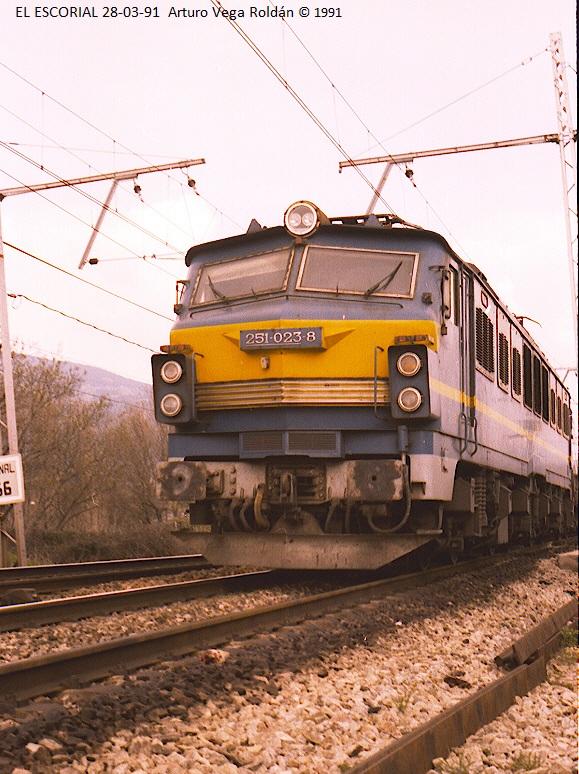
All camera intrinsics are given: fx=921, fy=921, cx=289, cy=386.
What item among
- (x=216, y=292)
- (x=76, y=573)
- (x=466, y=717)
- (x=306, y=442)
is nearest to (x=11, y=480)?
(x=76, y=573)

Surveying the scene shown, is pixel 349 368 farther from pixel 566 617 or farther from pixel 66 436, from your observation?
pixel 66 436

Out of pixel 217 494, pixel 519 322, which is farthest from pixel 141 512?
pixel 217 494

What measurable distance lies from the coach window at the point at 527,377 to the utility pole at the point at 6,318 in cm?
752

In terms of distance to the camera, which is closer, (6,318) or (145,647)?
(145,647)

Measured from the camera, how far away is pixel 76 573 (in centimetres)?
1262

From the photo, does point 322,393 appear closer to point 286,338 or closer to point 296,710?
point 286,338

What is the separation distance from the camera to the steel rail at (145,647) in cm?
471

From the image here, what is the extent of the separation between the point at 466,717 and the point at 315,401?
449 centimetres

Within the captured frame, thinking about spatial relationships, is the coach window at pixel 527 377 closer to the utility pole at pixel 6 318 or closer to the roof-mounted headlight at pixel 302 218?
the roof-mounted headlight at pixel 302 218

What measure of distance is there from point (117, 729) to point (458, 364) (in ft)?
20.7

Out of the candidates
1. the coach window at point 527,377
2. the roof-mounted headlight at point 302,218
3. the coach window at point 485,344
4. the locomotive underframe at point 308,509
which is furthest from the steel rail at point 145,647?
the coach window at point 527,377

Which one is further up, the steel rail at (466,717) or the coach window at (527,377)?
the coach window at (527,377)

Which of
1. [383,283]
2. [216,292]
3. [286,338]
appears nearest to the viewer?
[286,338]

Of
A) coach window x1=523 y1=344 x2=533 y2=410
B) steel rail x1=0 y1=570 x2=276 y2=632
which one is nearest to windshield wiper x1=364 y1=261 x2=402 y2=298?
steel rail x1=0 y1=570 x2=276 y2=632
